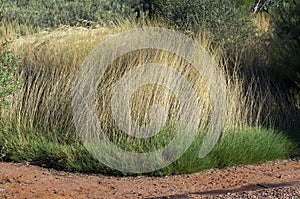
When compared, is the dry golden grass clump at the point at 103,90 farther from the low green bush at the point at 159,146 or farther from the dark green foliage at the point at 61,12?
the dark green foliage at the point at 61,12

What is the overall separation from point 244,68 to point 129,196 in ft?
14.8

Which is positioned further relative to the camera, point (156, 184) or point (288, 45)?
point (288, 45)

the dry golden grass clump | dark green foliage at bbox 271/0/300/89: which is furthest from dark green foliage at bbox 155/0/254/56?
the dry golden grass clump

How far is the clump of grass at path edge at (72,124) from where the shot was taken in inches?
306

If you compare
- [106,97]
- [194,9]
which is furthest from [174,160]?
[194,9]

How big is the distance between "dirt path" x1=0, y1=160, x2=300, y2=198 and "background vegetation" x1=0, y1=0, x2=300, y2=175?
0.26 metres

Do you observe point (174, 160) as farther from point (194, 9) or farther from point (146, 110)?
point (194, 9)

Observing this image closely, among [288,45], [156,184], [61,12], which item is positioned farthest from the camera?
[61,12]

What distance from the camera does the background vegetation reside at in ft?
25.5

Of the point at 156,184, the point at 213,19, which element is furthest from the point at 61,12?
the point at 156,184

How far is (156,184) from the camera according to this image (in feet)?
22.9

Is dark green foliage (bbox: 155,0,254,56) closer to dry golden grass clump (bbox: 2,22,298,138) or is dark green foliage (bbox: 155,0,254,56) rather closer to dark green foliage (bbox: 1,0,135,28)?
dry golden grass clump (bbox: 2,22,298,138)

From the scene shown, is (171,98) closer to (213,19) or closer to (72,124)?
(72,124)

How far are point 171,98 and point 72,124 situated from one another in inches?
55.3
